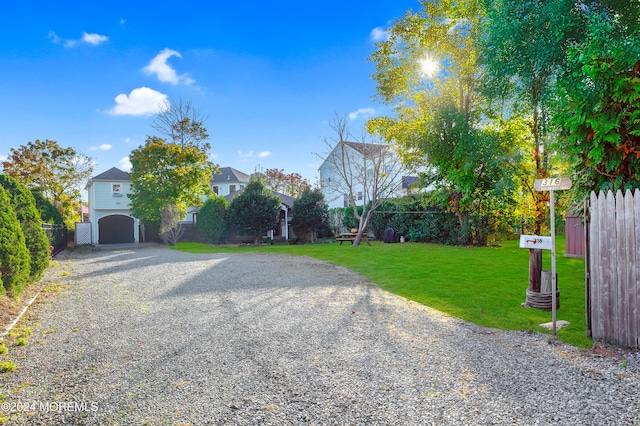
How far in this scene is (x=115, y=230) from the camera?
3106 cm

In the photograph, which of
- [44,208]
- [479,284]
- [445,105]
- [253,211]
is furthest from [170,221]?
[479,284]

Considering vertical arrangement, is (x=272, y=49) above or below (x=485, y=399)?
above

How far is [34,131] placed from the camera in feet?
88.6

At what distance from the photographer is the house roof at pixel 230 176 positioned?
40.2m

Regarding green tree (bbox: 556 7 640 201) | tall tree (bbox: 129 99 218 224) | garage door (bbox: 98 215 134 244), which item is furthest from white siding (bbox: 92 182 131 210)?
green tree (bbox: 556 7 640 201)

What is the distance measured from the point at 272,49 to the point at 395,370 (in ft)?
43.2

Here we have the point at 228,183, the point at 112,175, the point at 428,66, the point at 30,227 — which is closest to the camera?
the point at 30,227

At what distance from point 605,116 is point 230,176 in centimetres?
3864

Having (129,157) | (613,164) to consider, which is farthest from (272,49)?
(129,157)

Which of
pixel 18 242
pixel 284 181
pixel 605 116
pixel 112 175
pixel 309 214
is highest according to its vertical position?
pixel 284 181

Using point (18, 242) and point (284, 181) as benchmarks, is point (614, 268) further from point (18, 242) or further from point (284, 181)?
point (284, 181)

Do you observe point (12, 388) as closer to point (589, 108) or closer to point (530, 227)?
point (589, 108)

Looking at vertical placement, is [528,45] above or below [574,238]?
above

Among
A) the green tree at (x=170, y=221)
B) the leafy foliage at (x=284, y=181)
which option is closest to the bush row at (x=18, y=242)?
the green tree at (x=170, y=221)
